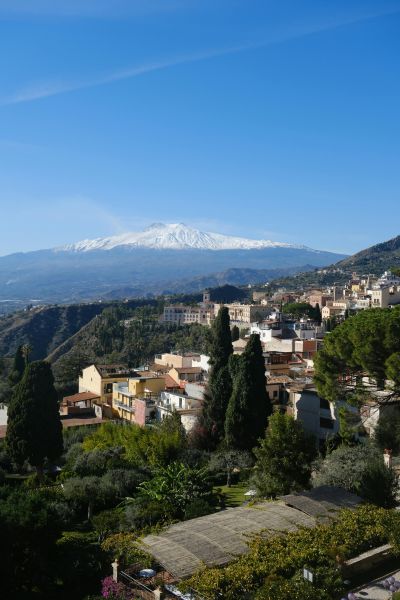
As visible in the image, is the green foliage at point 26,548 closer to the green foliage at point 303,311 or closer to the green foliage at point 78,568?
the green foliage at point 78,568

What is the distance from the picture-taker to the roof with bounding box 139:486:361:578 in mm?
14125

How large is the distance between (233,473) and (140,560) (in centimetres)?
1379

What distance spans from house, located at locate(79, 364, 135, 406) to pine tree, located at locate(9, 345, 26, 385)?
7.34 meters

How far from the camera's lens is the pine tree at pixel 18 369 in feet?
179

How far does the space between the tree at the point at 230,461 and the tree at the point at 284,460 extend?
17.6ft

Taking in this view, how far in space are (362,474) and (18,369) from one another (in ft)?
141

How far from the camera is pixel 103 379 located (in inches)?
1816

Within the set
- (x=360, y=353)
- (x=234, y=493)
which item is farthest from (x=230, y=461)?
(x=360, y=353)

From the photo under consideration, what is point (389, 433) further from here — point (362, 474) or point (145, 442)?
point (145, 442)

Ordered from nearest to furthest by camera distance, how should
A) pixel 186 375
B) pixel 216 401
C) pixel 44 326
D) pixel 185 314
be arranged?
pixel 216 401 < pixel 186 375 < pixel 185 314 < pixel 44 326

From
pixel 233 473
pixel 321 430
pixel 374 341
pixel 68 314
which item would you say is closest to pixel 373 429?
pixel 321 430

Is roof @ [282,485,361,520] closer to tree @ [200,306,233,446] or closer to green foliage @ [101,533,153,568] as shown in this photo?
green foliage @ [101,533,153,568]

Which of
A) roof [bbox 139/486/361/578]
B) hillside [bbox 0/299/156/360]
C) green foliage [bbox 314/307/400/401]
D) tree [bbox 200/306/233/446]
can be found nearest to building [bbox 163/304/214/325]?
hillside [bbox 0/299/156/360]

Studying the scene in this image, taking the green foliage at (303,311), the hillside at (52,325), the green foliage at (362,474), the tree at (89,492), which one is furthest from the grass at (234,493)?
the hillside at (52,325)
